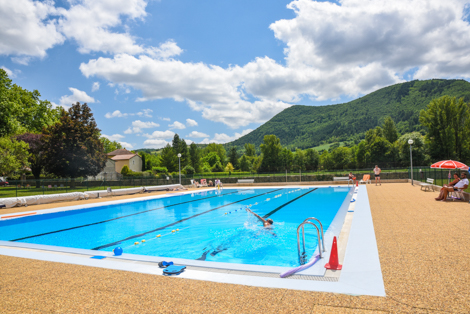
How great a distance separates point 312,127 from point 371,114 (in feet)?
95.8

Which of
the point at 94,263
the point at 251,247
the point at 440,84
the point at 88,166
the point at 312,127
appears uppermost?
the point at 440,84

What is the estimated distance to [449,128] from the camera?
130 feet

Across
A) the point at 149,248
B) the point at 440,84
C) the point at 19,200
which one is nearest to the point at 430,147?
the point at 149,248

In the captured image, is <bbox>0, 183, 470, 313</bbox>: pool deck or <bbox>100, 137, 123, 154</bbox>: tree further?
<bbox>100, 137, 123, 154</bbox>: tree

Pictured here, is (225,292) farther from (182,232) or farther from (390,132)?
(390,132)

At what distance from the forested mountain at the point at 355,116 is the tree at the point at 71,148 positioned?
103 metres

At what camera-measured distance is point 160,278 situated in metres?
3.71

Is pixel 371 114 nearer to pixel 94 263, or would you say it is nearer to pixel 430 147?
pixel 430 147

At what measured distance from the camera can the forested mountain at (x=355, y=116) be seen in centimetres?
10881

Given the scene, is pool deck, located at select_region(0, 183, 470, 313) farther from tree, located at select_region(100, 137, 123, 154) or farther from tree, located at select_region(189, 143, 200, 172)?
tree, located at select_region(100, 137, 123, 154)

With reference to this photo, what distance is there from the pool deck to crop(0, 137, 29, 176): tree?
20522 millimetres

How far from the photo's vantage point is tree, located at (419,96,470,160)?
3944cm

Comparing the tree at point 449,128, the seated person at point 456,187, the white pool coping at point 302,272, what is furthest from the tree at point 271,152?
the white pool coping at point 302,272

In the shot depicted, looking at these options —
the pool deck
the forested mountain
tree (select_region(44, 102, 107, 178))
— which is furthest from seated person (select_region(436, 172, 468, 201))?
the forested mountain
